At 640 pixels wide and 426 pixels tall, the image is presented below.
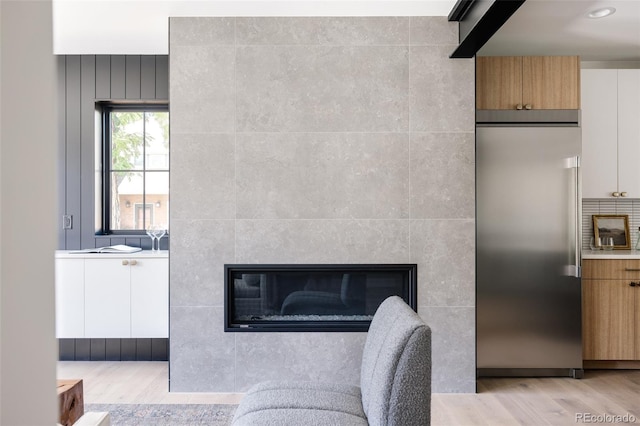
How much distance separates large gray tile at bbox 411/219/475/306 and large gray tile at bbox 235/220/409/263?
22cm

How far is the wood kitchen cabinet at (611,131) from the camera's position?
388 centimetres

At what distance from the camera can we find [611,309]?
3648 mm

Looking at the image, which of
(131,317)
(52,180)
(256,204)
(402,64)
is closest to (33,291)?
(52,180)

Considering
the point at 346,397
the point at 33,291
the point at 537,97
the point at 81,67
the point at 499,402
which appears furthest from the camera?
the point at 81,67

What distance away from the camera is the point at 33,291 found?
1.01 feet

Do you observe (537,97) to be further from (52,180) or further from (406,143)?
(52,180)

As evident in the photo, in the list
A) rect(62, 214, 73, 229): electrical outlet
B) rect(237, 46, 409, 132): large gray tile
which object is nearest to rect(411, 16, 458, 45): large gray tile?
rect(237, 46, 409, 132): large gray tile

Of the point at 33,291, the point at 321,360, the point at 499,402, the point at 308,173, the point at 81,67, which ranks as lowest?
the point at 499,402

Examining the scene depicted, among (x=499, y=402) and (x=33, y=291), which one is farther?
(x=499, y=402)

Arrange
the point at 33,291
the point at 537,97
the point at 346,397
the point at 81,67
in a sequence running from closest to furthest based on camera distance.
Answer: the point at 33,291 < the point at 346,397 < the point at 537,97 < the point at 81,67

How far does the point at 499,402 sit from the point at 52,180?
328cm

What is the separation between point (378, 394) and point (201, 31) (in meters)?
2.53

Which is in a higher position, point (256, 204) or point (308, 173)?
point (308, 173)

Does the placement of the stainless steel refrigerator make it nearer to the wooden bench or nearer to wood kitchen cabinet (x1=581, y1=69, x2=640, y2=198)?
wood kitchen cabinet (x1=581, y1=69, x2=640, y2=198)
